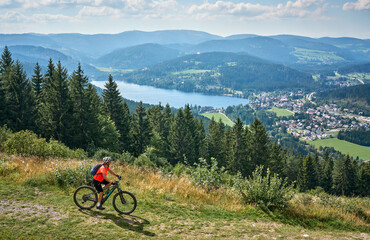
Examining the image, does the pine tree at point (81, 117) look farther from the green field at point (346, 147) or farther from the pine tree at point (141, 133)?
the green field at point (346, 147)

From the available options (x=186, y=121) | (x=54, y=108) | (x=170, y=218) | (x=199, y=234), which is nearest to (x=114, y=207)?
(x=170, y=218)

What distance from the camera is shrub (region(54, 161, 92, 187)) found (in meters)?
9.95

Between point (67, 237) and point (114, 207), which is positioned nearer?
point (67, 237)

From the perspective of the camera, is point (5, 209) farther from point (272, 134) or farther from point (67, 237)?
point (272, 134)

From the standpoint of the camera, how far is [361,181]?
57.8 metres

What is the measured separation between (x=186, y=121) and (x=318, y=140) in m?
143

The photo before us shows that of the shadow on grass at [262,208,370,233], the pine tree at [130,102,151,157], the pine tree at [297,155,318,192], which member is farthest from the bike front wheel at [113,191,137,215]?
the pine tree at [297,155,318,192]

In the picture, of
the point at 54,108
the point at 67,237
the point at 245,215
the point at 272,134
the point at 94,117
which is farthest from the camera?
the point at 272,134

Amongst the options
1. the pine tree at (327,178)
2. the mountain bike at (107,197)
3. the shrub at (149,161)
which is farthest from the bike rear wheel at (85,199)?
the pine tree at (327,178)

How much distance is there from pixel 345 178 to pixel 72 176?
6332 centimetres

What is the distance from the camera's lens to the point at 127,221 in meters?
7.75

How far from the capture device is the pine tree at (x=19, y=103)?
3181 cm

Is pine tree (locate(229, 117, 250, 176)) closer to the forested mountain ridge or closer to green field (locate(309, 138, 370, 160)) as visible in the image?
the forested mountain ridge

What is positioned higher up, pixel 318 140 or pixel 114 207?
pixel 114 207
